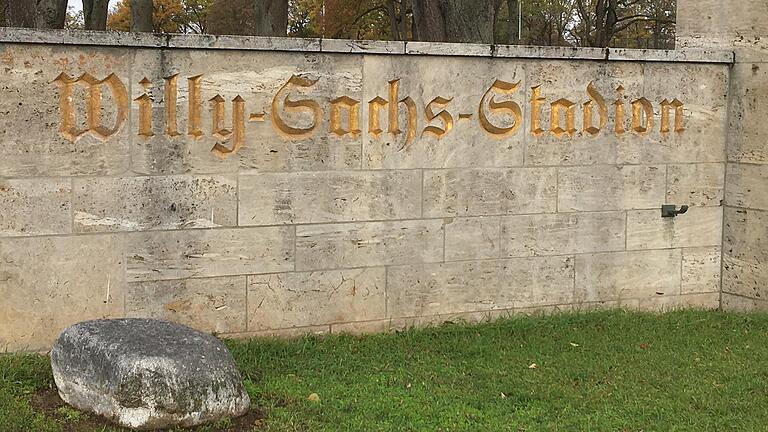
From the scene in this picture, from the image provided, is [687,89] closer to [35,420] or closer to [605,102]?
[605,102]

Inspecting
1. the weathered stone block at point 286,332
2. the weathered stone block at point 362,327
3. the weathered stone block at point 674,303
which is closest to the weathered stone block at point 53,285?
the weathered stone block at point 286,332

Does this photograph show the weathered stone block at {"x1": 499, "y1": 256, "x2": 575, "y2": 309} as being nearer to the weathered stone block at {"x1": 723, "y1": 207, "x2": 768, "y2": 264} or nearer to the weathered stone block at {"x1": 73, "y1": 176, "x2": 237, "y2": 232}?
the weathered stone block at {"x1": 723, "y1": 207, "x2": 768, "y2": 264}

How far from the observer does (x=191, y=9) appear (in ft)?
123

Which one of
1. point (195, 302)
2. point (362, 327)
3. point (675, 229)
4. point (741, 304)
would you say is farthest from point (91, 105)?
point (741, 304)

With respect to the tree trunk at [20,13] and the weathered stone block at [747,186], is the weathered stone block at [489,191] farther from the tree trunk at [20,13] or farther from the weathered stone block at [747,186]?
the tree trunk at [20,13]

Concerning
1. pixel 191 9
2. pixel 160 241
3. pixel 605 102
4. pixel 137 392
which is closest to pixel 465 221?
pixel 605 102

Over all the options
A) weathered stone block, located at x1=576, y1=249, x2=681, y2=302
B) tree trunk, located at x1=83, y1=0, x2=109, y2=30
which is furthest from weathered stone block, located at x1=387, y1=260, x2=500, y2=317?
tree trunk, located at x1=83, y1=0, x2=109, y2=30

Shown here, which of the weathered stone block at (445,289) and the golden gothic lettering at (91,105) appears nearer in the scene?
the golden gothic lettering at (91,105)

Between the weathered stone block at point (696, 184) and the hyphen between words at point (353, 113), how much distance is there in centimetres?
36

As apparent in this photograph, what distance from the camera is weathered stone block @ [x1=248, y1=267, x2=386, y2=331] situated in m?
6.66

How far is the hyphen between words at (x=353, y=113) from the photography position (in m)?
6.11

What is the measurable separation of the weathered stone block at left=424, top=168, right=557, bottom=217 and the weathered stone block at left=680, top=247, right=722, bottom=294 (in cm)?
146

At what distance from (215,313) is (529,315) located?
244cm

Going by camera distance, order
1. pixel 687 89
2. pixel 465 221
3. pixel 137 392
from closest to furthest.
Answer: pixel 137 392 < pixel 465 221 < pixel 687 89
